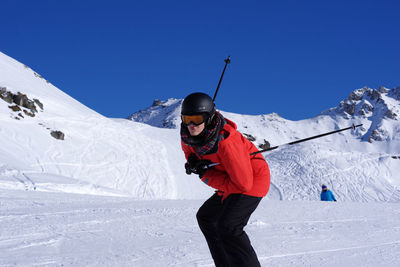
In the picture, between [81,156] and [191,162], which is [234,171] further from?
[81,156]

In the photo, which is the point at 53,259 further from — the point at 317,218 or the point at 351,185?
the point at 351,185

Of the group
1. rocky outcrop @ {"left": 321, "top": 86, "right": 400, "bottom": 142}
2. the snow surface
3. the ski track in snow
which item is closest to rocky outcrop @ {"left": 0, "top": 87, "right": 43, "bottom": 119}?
the snow surface

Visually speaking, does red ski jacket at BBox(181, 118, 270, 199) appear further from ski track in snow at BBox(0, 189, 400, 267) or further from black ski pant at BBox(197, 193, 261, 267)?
ski track in snow at BBox(0, 189, 400, 267)

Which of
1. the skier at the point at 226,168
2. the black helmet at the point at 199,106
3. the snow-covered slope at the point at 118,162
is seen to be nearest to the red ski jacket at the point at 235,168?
the skier at the point at 226,168

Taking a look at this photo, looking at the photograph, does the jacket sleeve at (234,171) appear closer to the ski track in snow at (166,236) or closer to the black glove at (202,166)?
the black glove at (202,166)

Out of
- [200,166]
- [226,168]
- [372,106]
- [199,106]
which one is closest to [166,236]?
[200,166]

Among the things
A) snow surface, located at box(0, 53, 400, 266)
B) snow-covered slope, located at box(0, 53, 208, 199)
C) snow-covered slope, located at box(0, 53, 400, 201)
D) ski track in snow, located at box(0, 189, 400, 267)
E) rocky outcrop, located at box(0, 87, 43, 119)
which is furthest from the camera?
rocky outcrop, located at box(0, 87, 43, 119)

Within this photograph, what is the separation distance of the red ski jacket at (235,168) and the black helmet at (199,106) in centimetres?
18

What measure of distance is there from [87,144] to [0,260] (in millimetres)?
23642

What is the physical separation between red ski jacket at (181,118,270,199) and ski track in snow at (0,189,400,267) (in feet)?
5.11

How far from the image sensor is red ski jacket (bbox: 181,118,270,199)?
2.61 meters

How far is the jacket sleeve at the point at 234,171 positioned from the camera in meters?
2.60

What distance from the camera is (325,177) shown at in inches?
1231

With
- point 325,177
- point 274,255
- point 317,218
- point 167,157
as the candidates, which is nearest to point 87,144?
point 167,157
